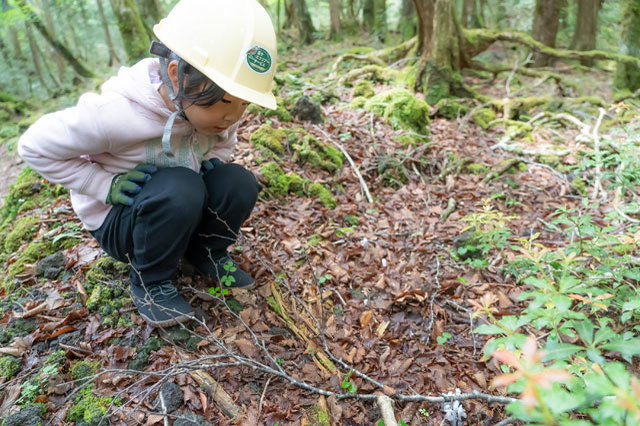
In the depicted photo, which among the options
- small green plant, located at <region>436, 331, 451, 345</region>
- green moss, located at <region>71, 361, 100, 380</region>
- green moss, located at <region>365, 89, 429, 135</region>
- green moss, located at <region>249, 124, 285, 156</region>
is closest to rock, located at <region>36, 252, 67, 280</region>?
green moss, located at <region>71, 361, 100, 380</region>

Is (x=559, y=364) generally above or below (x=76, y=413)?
above

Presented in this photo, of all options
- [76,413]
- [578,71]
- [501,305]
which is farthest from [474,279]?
[578,71]

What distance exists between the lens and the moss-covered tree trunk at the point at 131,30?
673 cm

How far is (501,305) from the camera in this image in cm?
252

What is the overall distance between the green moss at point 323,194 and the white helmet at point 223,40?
1.83 metres

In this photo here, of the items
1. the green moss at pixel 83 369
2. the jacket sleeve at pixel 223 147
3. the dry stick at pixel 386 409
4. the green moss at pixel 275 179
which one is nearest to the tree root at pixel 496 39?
the green moss at pixel 275 179

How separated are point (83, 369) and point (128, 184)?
960 millimetres

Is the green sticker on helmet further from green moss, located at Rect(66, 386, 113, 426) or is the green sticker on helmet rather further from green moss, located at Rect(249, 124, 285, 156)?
green moss, located at Rect(249, 124, 285, 156)

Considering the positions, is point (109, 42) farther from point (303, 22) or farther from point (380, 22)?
point (380, 22)

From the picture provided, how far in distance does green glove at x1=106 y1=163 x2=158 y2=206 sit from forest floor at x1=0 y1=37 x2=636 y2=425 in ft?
1.85

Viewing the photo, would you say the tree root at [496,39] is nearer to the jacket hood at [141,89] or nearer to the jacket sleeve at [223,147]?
the jacket sleeve at [223,147]

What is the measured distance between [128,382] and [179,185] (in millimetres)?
1020

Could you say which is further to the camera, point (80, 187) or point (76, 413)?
point (80, 187)

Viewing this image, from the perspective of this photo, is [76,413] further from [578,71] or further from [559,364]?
[578,71]
